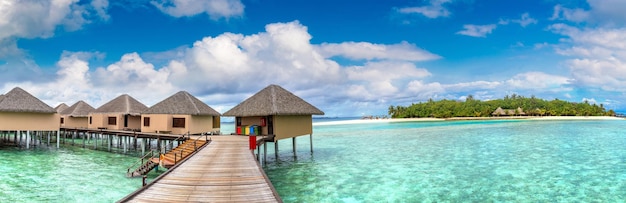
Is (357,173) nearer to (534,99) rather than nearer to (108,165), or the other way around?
(108,165)

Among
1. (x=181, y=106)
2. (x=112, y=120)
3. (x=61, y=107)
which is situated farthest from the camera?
(x=61, y=107)

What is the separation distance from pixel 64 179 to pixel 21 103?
15338mm

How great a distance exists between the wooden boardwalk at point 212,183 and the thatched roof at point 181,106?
13351mm

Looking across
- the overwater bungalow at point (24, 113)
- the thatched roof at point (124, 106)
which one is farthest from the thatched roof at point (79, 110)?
the overwater bungalow at point (24, 113)

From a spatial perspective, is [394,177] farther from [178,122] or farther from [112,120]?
[112,120]

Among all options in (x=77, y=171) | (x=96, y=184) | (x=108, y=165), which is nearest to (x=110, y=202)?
(x=96, y=184)

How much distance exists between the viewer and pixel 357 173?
56.7 ft

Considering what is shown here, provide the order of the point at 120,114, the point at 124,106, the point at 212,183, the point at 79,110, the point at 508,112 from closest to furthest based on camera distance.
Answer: the point at 212,183 → the point at 120,114 → the point at 124,106 → the point at 79,110 → the point at 508,112

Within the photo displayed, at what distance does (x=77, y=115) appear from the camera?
36688 millimetres

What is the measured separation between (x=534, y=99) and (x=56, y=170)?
121 metres

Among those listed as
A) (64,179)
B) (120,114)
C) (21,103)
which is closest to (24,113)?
(21,103)

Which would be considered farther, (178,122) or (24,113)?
(24,113)

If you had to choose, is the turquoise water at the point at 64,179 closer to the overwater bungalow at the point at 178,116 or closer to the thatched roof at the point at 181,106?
the overwater bungalow at the point at 178,116

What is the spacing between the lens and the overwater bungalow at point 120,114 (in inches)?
1228
